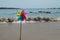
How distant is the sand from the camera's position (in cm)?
300

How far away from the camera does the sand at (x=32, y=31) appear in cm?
300

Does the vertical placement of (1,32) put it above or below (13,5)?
below

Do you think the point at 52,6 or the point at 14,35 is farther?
the point at 52,6

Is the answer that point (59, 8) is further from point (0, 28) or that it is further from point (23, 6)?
point (0, 28)

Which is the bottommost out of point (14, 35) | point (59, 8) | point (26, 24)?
point (14, 35)

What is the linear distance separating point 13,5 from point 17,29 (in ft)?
1.55

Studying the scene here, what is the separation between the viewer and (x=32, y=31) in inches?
121

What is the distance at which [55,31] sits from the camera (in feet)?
10.3

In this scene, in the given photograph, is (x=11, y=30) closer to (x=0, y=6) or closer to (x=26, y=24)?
(x=26, y=24)

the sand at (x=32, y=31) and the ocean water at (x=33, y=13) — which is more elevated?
the ocean water at (x=33, y=13)

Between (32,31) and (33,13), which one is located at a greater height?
(33,13)

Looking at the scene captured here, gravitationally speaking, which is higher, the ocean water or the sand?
the ocean water

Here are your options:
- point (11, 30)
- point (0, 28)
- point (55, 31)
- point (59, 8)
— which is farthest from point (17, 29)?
point (59, 8)

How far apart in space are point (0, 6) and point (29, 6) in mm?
541
